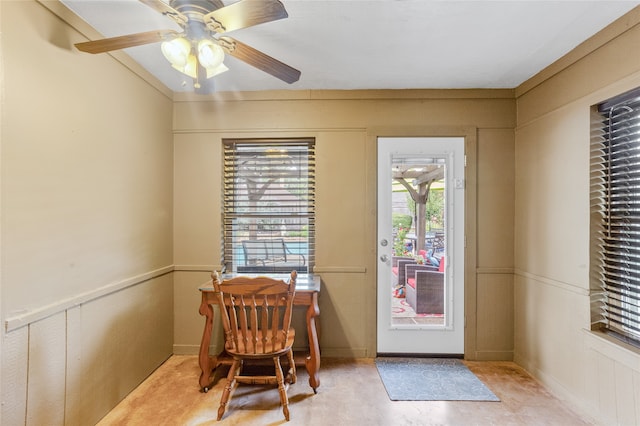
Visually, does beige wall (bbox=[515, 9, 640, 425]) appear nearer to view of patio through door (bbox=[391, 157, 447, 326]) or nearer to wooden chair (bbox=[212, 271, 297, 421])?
view of patio through door (bbox=[391, 157, 447, 326])

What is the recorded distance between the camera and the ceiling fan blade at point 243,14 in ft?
3.73

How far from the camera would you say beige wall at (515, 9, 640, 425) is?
5.62 ft

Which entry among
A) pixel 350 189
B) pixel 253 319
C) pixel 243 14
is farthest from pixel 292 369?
pixel 243 14

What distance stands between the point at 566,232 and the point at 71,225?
3.18 metres

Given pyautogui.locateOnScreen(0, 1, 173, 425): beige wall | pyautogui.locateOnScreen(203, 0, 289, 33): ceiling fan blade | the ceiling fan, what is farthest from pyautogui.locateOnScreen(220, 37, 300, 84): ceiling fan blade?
pyautogui.locateOnScreen(0, 1, 173, 425): beige wall

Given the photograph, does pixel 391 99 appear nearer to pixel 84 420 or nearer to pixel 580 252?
pixel 580 252

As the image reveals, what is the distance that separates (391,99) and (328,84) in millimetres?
599

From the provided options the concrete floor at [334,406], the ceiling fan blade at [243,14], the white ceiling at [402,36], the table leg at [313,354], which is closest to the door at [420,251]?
the concrete floor at [334,406]

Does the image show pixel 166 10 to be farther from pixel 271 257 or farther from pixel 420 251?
pixel 420 251

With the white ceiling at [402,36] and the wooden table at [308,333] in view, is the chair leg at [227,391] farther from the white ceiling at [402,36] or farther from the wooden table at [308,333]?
the white ceiling at [402,36]

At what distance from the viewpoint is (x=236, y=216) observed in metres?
2.79

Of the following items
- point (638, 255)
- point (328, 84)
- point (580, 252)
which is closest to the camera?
point (638, 255)

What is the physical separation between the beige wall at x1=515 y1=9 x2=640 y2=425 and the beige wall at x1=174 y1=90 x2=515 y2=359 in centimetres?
17

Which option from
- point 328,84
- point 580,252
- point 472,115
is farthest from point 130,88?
point 580,252
